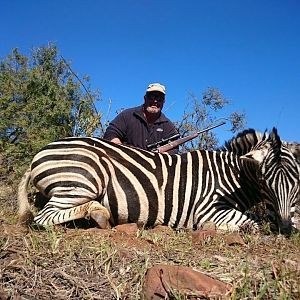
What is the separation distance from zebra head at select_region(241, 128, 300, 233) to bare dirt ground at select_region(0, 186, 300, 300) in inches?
20.5

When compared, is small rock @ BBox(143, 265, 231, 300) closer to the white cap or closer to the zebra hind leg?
the zebra hind leg

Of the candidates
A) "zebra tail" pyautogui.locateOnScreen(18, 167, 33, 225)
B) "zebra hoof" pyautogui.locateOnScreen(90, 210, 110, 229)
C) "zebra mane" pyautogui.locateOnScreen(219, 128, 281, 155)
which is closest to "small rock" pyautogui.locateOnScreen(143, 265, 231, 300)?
"zebra hoof" pyautogui.locateOnScreen(90, 210, 110, 229)

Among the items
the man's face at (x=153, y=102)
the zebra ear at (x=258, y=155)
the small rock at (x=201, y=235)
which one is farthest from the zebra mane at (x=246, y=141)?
the man's face at (x=153, y=102)

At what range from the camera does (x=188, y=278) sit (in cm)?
165

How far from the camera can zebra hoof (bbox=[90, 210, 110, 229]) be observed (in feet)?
9.57

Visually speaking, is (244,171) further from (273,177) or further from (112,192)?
(112,192)

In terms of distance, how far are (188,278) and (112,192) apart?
166 cm

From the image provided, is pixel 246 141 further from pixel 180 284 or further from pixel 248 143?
pixel 180 284

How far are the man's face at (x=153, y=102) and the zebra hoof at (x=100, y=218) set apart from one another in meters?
2.09

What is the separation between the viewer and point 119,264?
75.0 inches

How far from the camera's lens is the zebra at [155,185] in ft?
10.00

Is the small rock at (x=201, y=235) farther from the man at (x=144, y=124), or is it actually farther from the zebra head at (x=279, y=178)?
the man at (x=144, y=124)

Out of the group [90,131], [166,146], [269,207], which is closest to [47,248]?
[269,207]

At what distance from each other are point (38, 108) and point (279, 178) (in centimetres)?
738
